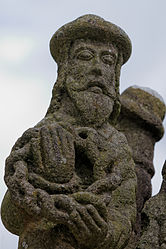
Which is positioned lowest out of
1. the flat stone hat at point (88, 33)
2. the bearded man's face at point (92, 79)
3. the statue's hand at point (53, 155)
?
the statue's hand at point (53, 155)

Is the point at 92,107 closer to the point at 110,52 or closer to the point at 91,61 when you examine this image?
the point at 91,61

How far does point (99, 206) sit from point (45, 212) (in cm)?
46

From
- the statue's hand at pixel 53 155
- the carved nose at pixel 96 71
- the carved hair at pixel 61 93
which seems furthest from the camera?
the carved hair at pixel 61 93

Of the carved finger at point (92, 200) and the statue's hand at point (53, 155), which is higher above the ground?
the statue's hand at point (53, 155)

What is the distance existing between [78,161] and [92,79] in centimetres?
87

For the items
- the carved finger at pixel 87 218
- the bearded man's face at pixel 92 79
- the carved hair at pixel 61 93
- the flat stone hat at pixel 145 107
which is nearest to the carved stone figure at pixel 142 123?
the flat stone hat at pixel 145 107

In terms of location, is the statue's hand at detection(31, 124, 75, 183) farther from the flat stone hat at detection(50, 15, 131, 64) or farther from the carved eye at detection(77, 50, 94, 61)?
the flat stone hat at detection(50, 15, 131, 64)

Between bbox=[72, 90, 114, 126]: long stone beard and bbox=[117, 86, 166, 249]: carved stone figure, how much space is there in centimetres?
207

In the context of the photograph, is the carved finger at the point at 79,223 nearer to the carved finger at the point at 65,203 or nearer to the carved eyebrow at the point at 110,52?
the carved finger at the point at 65,203

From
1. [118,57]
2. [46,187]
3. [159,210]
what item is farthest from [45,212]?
[118,57]

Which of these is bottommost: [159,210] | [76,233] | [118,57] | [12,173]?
[159,210]

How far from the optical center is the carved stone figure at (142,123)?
8.90 m

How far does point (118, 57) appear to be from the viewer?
7215 millimetres

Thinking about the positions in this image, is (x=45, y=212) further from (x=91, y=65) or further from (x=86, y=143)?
(x=91, y=65)
